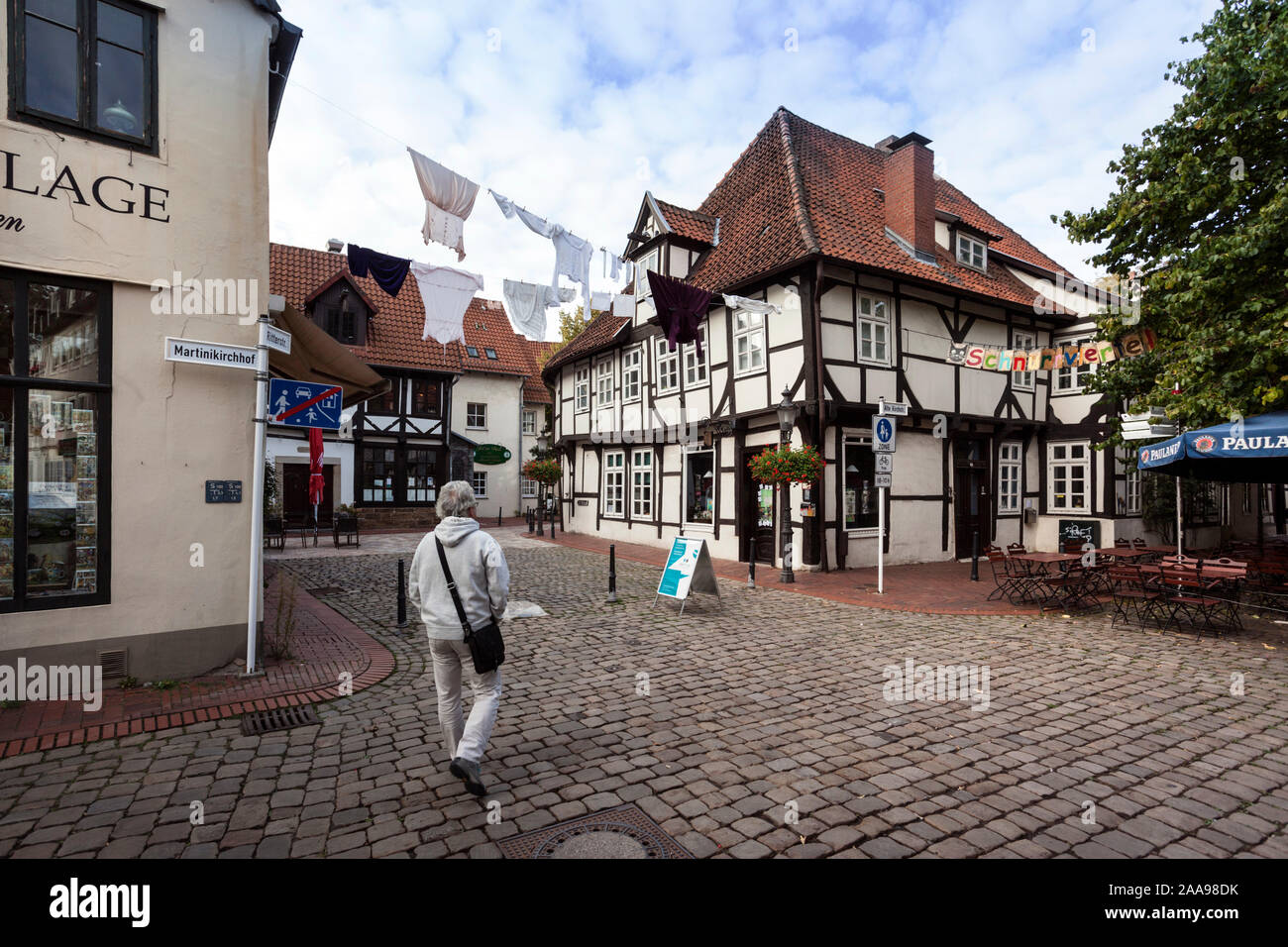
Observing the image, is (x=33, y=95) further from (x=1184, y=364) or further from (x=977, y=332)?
(x=977, y=332)

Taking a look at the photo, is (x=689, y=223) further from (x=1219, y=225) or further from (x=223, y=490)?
(x=223, y=490)

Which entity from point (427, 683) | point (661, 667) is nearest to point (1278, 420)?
point (661, 667)

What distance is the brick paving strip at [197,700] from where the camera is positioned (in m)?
4.61

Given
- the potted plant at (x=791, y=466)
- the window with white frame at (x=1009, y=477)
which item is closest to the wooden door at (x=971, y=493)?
the window with white frame at (x=1009, y=477)

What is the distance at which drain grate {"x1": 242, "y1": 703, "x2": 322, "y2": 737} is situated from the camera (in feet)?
15.8

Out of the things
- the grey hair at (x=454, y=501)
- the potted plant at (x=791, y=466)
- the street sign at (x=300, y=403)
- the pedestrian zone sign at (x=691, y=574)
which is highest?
the street sign at (x=300, y=403)

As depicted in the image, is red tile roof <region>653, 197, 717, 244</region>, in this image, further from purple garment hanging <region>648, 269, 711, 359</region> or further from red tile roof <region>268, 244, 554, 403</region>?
red tile roof <region>268, 244, 554, 403</region>

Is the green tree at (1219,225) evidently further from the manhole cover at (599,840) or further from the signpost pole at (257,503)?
the signpost pole at (257,503)

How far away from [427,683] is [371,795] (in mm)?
2305

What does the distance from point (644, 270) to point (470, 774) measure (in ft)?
52.3

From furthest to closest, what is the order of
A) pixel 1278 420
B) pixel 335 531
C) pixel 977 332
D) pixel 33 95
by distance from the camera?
pixel 335 531 < pixel 977 332 < pixel 1278 420 < pixel 33 95

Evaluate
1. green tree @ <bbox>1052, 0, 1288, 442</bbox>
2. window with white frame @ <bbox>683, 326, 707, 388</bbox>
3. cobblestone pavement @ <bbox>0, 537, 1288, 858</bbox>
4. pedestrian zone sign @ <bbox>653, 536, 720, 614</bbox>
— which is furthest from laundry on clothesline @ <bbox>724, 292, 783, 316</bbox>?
cobblestone pavement @ <bbox>0, 537, 1288, 858</bbox>

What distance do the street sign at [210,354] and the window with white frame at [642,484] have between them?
1323 cm
